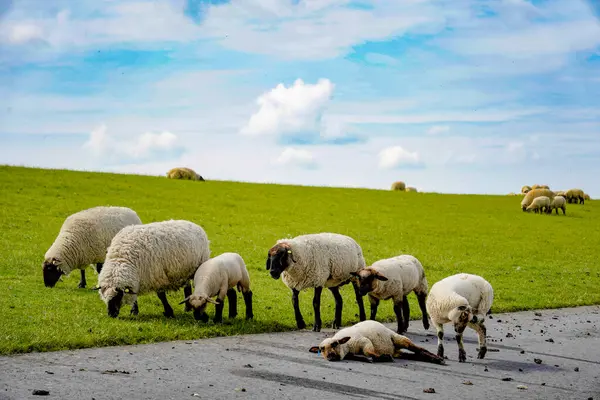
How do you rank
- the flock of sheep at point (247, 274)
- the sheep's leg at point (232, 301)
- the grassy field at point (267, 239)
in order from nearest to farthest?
the flock of sheep at point (247, 274) → the grassy field at point (267, 239) → the sheep's leg at point (232, 301)

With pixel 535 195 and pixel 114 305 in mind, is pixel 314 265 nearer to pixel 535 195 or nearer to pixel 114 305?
pixel 114 305

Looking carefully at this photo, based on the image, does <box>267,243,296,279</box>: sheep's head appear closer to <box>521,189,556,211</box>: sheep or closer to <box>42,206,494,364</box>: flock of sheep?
<box>42,206,494,364</box>: flock of sheep

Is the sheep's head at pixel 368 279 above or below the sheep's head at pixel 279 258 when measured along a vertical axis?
below

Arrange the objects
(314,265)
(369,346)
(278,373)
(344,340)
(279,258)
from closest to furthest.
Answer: (278,373) → (344,340) → (369,346) → (279,258) → (314,265)

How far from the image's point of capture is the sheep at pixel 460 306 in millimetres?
11844

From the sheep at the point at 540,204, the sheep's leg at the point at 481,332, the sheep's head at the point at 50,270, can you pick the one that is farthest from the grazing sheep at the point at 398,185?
the sheep's leg at the point at 481,332

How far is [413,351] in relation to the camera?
1192cm

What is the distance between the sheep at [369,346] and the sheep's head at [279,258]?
107 inches

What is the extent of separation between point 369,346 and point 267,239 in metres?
21.7

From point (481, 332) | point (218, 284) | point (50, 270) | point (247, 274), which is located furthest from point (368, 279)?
point (50, 270)

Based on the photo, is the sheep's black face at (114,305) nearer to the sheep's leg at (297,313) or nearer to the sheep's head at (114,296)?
the sheep's head at (114,296)

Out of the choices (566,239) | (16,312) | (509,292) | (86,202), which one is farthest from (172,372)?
(566,239)

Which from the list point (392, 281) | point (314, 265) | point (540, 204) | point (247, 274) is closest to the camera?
point (392, 281)

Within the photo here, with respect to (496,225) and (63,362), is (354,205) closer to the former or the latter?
(496,225)
